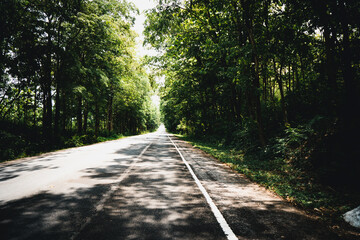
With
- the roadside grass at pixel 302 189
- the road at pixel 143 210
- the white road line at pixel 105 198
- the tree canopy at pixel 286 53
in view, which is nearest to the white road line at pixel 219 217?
the road at pixel 143 210

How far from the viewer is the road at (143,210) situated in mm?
3055

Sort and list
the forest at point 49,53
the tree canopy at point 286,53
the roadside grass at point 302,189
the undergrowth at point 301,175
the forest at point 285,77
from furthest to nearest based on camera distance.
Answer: the forest at point 49,53 < the tree canopy at point 286,53 < the forest at point 285,77 < the undergrowth at point 301,175 < the roadside grass at point 302,189

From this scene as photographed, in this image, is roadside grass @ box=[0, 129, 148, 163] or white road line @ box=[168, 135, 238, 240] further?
roadside grass @ box=[0, 129, 148, 163]

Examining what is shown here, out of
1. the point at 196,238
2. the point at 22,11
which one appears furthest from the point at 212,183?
the point at 22,11

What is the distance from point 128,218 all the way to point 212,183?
3153mm

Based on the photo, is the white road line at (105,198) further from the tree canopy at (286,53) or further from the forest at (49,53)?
the forest at (49,53)

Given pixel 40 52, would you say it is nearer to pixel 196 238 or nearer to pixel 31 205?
pixel 31 205

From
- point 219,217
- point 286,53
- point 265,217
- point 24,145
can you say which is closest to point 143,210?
point 219,217

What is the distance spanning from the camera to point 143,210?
→ 388 cm

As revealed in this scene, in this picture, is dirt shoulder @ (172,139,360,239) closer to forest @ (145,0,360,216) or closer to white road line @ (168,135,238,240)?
white road line @ (168,135,238,240)

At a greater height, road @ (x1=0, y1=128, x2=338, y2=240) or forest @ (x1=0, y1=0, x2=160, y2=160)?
forest @ (x1=0, y1=0, x2=160, y2=160)

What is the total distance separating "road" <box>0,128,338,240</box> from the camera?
3.05 m

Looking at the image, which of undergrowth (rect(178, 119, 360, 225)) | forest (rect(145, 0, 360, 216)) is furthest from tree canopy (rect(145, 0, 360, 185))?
undergrowth (rect(178, 119, 360, 225))

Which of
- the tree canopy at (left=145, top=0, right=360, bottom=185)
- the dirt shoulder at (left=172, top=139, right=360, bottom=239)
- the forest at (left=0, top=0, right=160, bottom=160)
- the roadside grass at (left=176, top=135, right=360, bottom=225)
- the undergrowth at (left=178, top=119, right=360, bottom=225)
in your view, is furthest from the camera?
the forest at (left=0, top=0, right=160, bottom=160)
